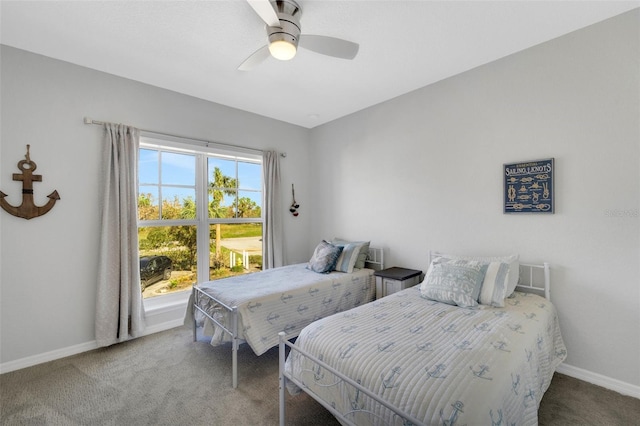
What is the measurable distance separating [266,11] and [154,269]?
9.88ft

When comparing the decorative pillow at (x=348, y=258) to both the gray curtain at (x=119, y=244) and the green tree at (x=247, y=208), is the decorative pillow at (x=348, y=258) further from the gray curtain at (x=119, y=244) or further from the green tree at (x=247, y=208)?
the gray curtain at (x=119, y=244)

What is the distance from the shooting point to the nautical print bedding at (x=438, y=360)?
3.94 ft

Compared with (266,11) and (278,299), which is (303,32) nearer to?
(266,11)

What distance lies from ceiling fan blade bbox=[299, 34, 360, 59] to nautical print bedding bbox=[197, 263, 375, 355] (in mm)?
2004

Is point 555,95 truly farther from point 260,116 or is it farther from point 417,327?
point 260,116

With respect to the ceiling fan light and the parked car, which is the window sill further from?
the ceiling fan light

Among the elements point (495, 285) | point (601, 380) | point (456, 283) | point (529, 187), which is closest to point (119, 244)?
point (456, 283)

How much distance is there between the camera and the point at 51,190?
2.59 m

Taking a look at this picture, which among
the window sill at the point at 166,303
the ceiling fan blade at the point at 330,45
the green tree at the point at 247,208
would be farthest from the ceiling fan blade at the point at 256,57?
the window sill at the point at 166,303

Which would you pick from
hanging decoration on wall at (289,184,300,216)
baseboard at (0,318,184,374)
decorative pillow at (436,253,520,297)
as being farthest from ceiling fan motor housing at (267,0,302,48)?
baseboard at (0,318,184,374)

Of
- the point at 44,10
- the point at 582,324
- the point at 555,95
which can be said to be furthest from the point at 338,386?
the point at 44,10

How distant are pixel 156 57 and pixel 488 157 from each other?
325 centimetres

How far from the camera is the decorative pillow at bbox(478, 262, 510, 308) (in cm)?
215

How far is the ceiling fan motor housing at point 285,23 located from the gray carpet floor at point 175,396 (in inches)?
99.1
